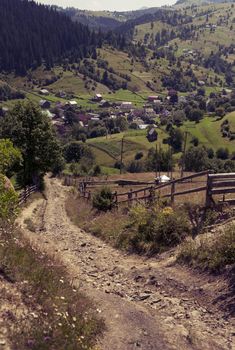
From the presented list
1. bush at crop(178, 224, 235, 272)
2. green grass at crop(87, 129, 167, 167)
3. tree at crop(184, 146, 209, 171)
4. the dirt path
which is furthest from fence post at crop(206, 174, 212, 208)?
green grass at crop(87, 129, 167, 167)

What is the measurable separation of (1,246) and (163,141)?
127247 millimetres

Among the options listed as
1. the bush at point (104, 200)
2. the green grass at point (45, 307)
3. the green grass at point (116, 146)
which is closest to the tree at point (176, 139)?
the green grass at point (116, 146)

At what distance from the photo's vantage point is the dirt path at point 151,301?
30.7 ft

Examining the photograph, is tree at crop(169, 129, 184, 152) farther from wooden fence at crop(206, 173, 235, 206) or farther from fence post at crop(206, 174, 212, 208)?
fence post at crop(206, 174, 212, 208)

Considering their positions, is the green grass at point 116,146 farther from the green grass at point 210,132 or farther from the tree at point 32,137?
the tree at point 32,137

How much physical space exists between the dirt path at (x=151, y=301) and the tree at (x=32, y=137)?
88.5 ft

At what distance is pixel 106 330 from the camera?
9430mm

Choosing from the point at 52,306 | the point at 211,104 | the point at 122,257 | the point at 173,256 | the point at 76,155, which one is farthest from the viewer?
the point at 211,104

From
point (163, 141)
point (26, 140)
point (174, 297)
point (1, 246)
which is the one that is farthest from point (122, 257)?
point (163, 141)

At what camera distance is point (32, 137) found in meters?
42.6

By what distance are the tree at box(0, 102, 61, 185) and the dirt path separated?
27.0 metres

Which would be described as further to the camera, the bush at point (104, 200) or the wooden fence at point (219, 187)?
the bush at point (104, 200)

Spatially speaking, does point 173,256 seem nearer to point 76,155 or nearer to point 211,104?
point 76,155

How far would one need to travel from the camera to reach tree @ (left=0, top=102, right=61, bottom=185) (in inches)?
1663
